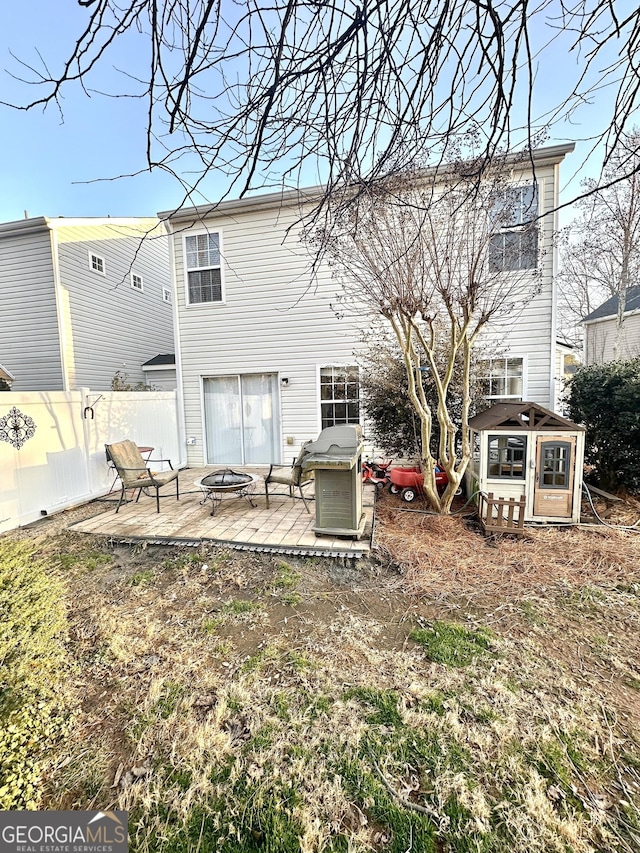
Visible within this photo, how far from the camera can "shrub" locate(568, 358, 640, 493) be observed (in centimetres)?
514

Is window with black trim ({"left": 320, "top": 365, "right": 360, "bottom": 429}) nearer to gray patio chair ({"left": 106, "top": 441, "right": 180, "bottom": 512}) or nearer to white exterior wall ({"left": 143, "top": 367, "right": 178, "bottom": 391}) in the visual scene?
gray patio chair ({"left": 106, "top": 441, "right": 180, "bottom": 512})

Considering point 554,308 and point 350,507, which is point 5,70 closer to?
point 350,507

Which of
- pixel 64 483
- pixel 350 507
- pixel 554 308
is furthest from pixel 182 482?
pixel 554 308

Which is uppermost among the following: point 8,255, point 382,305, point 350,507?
point 8,255

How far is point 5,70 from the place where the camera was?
47.6 inches

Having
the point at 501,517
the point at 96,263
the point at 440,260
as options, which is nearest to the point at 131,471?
the point at 501,517

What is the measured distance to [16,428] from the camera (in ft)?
15.9

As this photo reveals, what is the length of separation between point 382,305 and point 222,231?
17.0 ft

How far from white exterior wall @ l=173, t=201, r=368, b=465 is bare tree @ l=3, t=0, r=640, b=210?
5.85m

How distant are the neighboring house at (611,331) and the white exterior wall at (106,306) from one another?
1487 cm

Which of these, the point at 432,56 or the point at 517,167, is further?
the point at 517,167

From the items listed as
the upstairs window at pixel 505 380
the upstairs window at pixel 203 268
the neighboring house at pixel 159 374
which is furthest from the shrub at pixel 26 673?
the neighboring house at pixel 159 374

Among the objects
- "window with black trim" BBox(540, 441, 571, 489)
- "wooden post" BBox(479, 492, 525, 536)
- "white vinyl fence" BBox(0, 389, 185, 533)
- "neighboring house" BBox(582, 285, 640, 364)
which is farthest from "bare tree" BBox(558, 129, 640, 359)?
"white vinyl fence" BBox(0, 389, 185, 533)

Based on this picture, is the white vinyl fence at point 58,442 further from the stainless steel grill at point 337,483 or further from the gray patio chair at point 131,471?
the stainless steel grill at point 337,483
